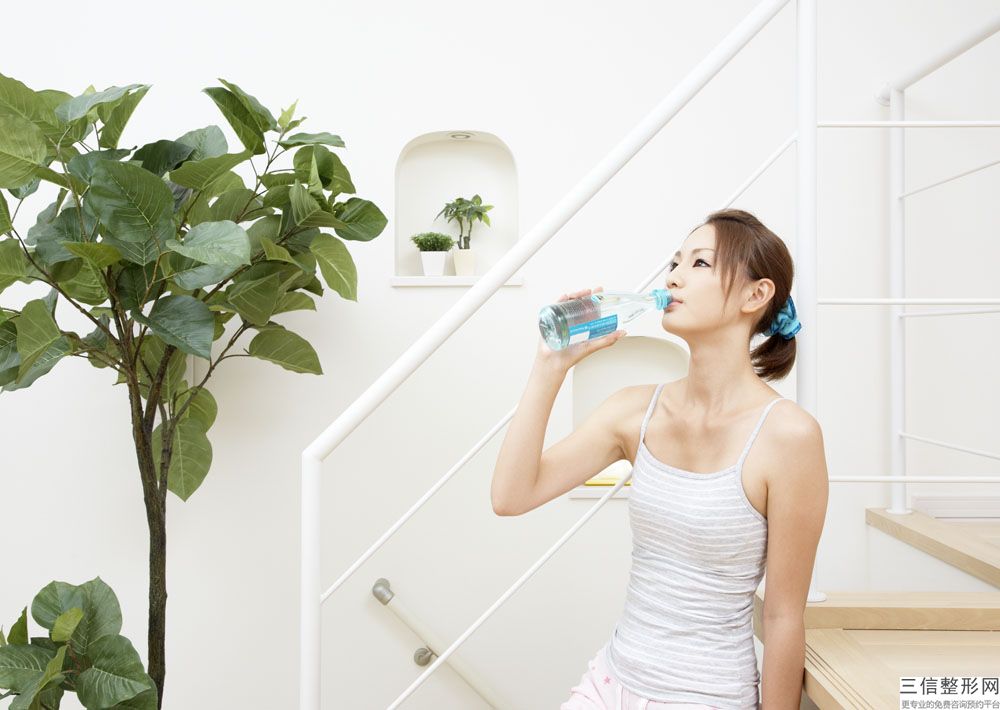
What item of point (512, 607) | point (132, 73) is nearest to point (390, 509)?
point (512, 607)

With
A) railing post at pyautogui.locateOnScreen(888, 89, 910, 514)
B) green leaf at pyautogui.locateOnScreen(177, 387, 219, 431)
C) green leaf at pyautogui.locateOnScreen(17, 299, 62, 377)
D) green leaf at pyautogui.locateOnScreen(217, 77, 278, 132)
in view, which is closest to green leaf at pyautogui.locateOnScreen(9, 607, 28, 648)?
green leaf at pyautogui.locateOnScreen(17, 299, 62, 377)

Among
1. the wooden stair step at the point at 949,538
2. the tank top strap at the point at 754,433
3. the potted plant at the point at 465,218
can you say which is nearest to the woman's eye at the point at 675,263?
the tank top strap at the point at 754,433

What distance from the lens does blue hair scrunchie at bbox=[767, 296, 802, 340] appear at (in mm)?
1219

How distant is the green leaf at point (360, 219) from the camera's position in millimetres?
1890

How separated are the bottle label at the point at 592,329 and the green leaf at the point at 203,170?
2.75 feet

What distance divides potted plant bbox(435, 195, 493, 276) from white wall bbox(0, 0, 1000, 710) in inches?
5.5

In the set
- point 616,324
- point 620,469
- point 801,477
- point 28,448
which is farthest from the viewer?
point 620,469

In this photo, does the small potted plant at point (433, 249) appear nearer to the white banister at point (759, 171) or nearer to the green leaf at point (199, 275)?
the green leaf at point (199, 275)

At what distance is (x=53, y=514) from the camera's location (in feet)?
7.86

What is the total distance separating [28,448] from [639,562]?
1.99 metres

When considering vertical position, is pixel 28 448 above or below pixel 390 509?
above

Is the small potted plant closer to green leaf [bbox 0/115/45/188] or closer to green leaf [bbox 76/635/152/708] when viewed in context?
green leaf [bbox 0/115/45/188]

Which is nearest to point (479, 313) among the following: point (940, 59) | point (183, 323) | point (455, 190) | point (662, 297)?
point (455, 190)

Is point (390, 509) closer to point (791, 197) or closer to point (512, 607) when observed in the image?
point (512, 607)
